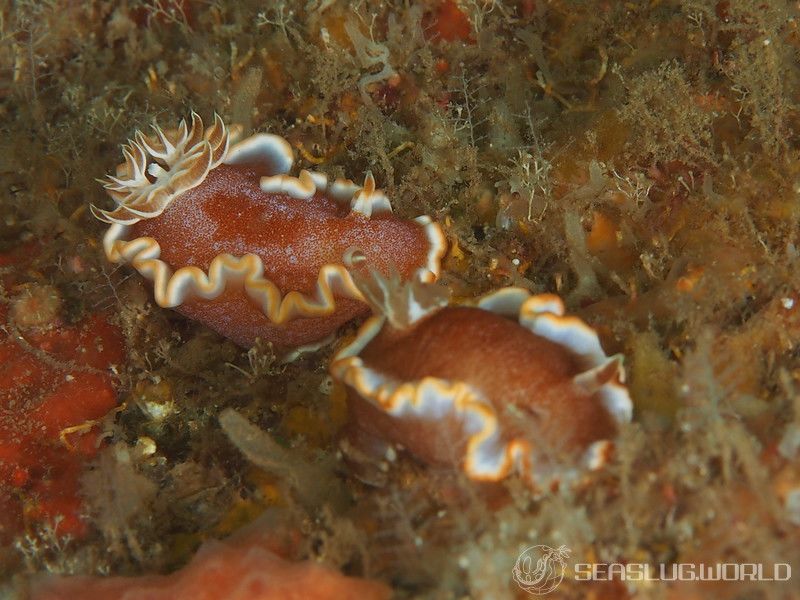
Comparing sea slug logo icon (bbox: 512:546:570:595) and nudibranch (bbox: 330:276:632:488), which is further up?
nudibranch (bbox: 330:276:632:488)

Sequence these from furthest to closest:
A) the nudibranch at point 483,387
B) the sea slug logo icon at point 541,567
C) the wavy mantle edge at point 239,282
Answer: the wavy mantle edge at point 239,282, the nudibranch at point 483,387, the sea slug logo icon at point 541,567

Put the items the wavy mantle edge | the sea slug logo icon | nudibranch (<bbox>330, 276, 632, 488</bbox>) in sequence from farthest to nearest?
the wavy mantle edge < nudibranch (<bbox>330, 276, 632, 488</bbox>) < the sea slug logo icon

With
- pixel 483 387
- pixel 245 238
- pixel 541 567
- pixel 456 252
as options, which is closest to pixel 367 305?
pixel 456 252

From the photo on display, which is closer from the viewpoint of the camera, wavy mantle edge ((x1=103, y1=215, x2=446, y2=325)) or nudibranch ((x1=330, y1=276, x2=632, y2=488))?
nudibranch ((x1=330, y1=276, x2=632, y2=488))

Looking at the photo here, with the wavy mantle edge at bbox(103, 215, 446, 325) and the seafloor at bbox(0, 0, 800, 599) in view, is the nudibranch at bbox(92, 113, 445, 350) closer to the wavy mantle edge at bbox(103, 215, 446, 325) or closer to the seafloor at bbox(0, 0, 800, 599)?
the wavy mantle edge at bbox(103, 215, 446, 325)

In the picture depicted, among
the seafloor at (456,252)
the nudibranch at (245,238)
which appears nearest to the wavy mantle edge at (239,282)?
the nudibranch at (245,238)

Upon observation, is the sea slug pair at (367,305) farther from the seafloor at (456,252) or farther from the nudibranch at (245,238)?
the seafloor at (456,252)

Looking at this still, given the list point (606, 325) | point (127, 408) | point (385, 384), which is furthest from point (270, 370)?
point (606, 325)

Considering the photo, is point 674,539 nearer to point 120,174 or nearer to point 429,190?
point 429,190

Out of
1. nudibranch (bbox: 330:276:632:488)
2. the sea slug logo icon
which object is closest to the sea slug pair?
nudibranch (bbox: 330:276:632:488)
